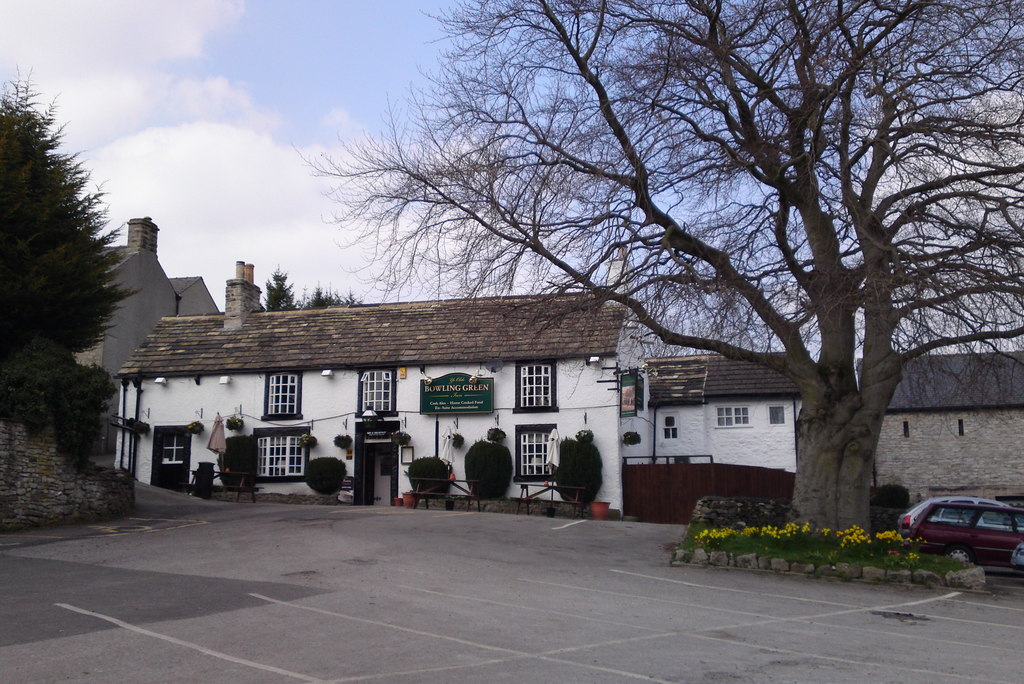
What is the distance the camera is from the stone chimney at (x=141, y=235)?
39969mm

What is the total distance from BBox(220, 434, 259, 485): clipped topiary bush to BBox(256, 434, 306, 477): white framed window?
0.35m

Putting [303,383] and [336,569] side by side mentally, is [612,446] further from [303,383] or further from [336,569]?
[336,569]

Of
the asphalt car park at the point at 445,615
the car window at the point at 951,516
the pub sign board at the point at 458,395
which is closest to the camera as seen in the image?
the asphalt car park at the point at 445,615

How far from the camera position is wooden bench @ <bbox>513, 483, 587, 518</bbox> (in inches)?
1089

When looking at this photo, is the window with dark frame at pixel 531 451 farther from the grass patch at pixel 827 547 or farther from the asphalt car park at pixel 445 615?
the grass patch at pixel 827 547

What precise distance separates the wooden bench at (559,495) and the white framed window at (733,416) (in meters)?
8.86

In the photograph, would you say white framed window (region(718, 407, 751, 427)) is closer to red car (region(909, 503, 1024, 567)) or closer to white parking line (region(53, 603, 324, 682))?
red car (region(909, 503, 1024, 567))

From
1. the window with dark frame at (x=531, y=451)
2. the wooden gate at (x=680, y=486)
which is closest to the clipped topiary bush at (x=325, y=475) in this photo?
the window with dark frame at (x=531, y=451)

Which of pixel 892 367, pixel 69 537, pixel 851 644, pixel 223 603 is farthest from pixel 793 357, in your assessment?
pixel 69 537

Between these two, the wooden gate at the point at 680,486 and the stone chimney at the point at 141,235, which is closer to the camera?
the wooden gate at the point at 680,486

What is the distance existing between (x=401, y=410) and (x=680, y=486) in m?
9.50

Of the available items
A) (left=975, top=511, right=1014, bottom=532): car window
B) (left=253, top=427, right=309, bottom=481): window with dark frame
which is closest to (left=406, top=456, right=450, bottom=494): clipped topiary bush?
(left=253, top=427, right=309, bottom=481): window with dark frame

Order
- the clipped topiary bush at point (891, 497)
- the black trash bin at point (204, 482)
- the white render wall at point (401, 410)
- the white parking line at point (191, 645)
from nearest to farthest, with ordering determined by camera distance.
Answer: the white parking line at point (191, 645)
the white render wall at point (401, 410)
the black trash bin at point (204, 482)
the clipped topiary bush at point (891, 497)

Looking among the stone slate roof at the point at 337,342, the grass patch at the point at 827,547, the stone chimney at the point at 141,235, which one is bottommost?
the grass patch at the point at 827,547
